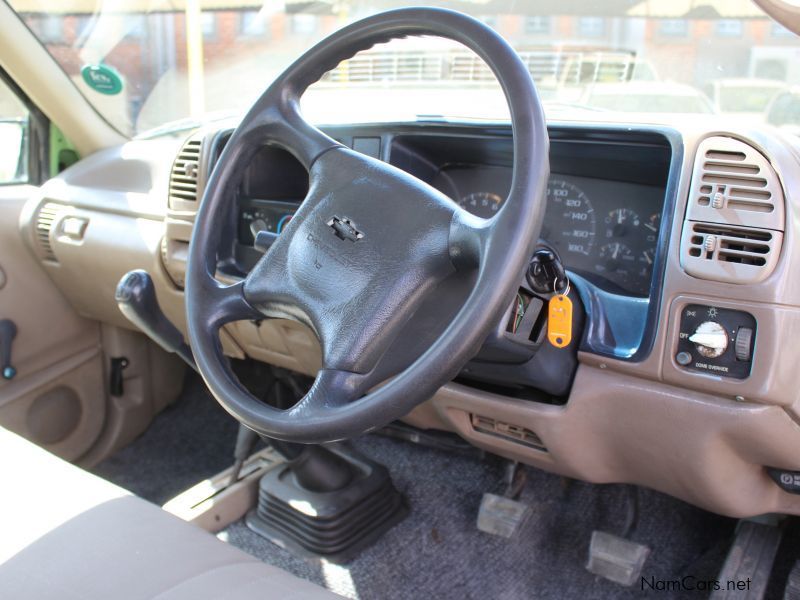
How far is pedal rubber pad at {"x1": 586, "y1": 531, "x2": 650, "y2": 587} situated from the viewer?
1704 mm

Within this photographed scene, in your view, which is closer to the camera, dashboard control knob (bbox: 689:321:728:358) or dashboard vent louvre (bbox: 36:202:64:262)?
dashboard control knob (bbox: 689:321:728:358)

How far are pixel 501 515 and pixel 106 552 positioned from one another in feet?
3.49

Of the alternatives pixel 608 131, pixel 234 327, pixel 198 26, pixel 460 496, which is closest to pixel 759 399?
pixel 608 131

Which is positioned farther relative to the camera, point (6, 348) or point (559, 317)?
point (6, 348)

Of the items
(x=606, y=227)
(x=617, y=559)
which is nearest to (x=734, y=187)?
(x=606, y=227)

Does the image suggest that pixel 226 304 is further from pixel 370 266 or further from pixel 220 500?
pixel 220 500

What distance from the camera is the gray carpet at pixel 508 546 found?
5.76 ft

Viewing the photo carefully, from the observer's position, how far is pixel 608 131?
1303mm

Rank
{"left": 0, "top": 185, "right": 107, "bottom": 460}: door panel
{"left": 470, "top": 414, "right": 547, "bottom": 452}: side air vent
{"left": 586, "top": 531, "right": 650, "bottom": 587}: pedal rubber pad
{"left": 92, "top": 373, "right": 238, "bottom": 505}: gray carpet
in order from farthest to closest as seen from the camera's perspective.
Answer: {"left": 92, "top": 373, "right": 238, "bottom": 505}: gray carpet → {"left": 0, "top": 185, "right": 107, "bottom": 460}: door panel → {"left": 586, "top": 531, "right": 650, "bottom": 587}: pedal rubber pad → {"left": 470, "top": 414, "right": 547, "bottom": 452}: side air vent

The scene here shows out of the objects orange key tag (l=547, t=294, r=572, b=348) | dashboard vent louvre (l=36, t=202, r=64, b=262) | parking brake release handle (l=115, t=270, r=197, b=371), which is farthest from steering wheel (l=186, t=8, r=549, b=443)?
dashboard vent louvre (l=36, t=202, r=64, b=262)

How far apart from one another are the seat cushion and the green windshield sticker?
1.46 m

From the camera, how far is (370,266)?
100 centimetres

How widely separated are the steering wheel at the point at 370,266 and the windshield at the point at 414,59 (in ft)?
1.32

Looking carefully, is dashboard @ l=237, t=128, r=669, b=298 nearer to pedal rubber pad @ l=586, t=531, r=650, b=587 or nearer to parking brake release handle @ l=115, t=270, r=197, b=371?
parking brake release handle @ l=115, t=270, r=197, b=371
